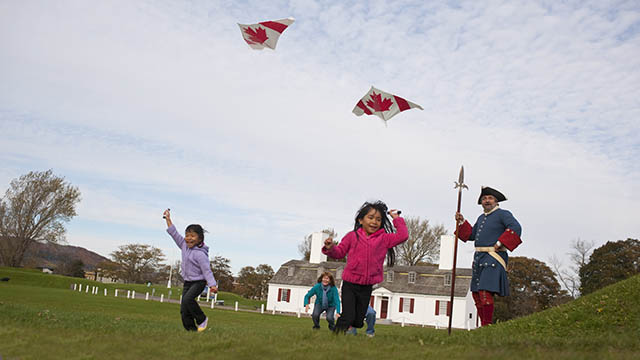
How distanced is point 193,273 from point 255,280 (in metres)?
76.0

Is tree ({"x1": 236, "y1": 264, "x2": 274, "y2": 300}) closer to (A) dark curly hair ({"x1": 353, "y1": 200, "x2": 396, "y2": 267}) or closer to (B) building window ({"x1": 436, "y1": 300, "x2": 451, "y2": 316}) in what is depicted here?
(B) building window ({"x1": 436, "y1": 300, "x2": 451, "y2": 316})

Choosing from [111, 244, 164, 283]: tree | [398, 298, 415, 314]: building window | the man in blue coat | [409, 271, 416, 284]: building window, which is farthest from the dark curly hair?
[111, 244, 164, 283]: tree

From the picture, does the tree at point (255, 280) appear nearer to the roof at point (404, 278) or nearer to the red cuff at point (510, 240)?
the roof at point (404, 278)

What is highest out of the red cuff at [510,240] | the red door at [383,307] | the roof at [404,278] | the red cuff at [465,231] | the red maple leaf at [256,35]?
the red maple leaf at [256,35]

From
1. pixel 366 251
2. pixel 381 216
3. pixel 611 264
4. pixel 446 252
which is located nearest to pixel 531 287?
pixel 611 264

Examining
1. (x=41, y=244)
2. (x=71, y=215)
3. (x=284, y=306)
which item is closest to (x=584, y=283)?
(x=284, y=306)

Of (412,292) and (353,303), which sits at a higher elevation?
(353,303)

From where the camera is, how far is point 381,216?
823cm

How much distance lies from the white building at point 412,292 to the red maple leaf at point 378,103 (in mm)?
41573

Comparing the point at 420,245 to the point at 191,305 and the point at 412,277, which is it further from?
the point at 191,305

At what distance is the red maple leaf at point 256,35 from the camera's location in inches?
485

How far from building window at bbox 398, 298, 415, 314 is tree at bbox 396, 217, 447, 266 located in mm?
8994

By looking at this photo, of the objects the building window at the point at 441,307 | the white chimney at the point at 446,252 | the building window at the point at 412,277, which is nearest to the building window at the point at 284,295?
the building window at the point at 412,277

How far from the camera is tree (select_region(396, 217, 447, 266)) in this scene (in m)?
63.5
